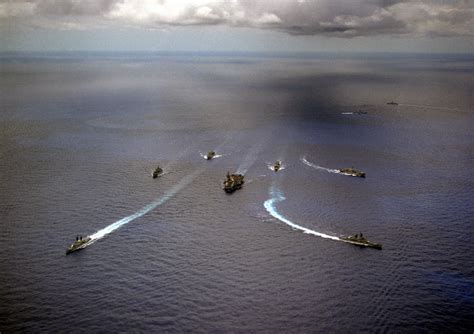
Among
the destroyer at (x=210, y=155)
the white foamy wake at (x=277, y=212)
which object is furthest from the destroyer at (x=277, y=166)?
the destroyer at (x=210, y=155)

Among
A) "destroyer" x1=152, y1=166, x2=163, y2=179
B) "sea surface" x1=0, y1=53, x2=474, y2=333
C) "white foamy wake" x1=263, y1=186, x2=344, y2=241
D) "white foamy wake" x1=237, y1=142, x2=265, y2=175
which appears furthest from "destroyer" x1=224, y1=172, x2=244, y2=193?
"destroyer" x1=152, y1=166, x2=163, y2=179

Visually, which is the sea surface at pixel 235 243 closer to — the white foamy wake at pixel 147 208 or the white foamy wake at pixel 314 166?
the white foamy wake at pixel 314 166

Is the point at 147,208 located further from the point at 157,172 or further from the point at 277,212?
the point at 277,212

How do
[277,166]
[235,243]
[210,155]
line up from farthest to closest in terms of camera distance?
[210,155] → [277,166] → [235,243]

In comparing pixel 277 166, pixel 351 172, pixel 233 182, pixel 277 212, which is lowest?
pixel 277 212

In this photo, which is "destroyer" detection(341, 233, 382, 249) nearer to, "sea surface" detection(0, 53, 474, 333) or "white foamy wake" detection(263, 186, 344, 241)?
"sea surface" detection(0, 53, 474, 333)

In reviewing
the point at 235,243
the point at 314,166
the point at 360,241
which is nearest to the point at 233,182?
the point at 235,243
